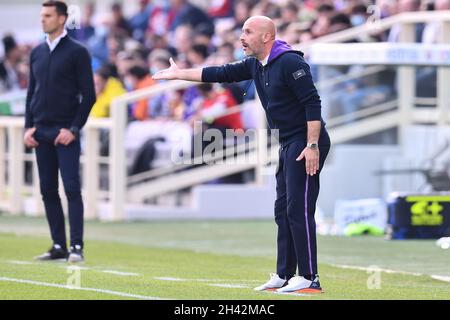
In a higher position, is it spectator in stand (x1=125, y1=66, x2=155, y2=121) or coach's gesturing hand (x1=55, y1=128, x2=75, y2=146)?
spectator in stand (x1=125, y1=66, x2=155, y2=121)

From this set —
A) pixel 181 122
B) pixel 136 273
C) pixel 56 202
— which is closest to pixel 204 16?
Answer: pixel 181 122

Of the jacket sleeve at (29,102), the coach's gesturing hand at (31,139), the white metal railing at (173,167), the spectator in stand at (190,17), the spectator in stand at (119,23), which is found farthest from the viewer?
the spectator in stand at (119,23)

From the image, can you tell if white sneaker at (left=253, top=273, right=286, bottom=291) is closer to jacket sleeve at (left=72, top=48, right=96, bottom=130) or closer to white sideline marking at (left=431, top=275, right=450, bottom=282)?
white sideline marking at (left=431, top=275, right=450, bottom=282)

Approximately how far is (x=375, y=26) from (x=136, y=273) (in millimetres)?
9533

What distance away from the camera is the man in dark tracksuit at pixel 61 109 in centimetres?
1269

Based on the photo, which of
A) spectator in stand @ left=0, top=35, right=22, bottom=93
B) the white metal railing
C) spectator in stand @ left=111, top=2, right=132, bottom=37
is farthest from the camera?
spectator in stand @ left=0, top=35, right=22, bottom=93

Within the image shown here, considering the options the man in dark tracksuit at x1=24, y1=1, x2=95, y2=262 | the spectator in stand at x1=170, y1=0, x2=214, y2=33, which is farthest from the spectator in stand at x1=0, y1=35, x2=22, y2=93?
the man in dark tracksuit at x1=24, y1=1, x2=95, y2=262

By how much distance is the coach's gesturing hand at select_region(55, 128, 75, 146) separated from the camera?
1259cm

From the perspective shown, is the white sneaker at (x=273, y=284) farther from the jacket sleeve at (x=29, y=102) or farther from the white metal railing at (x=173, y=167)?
the white metal railing at (x=173, y=167)

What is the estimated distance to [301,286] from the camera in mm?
9711

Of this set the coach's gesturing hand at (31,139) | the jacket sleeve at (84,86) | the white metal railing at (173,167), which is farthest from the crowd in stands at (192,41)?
the coach's gesturing hand at (31,139)

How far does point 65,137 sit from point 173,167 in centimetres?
740

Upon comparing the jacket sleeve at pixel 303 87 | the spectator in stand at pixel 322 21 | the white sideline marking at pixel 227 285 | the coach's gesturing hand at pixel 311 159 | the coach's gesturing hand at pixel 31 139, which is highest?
the spectator in stand at pixel 322 21
